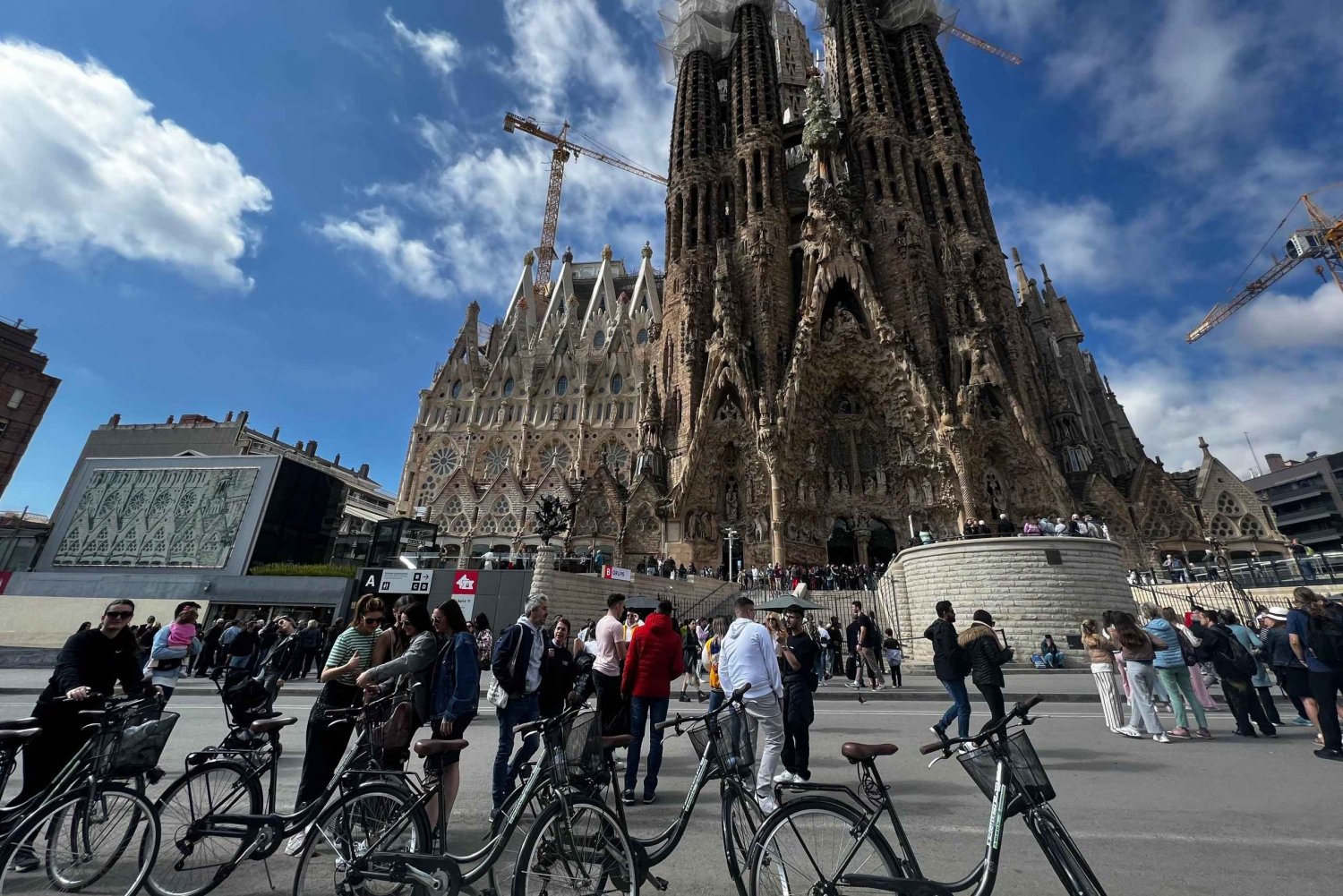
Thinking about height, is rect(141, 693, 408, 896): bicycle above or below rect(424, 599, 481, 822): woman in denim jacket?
below

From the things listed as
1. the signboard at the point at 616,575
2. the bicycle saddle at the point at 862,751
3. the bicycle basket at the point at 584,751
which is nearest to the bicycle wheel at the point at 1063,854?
the bicycle saddle at the point at 862,751

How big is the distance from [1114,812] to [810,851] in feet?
11.3

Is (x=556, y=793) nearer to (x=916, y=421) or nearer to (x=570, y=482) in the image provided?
(x=916, y=421)

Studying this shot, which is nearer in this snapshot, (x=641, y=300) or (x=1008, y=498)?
(x=1008, y=498)

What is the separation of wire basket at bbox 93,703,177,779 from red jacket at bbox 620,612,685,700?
309cm

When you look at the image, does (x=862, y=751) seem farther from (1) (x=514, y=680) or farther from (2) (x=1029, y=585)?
(2) (x=1029, y=585)

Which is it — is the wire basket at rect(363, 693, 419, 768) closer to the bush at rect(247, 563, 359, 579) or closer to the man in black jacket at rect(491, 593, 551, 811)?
the man in black jacket at rect(491, 593, 551, 811)

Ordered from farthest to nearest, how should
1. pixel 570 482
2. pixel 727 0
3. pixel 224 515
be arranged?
1. pixel 727 0
2. pixel 570 482
3. pixel 224 515

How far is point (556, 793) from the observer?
3.06 metres

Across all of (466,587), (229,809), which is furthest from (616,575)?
(229,809)

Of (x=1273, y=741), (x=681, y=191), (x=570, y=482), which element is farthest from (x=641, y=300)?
(x=1273, y=741)

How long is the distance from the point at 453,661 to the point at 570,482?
36.7m

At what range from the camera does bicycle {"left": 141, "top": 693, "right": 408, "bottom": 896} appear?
317 centimetres

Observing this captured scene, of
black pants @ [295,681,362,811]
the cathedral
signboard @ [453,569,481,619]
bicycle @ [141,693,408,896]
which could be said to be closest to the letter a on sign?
signboard @ [453,569,481,619]
